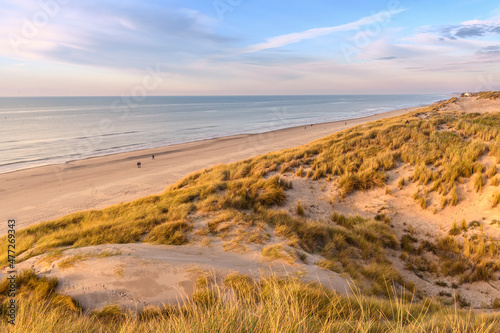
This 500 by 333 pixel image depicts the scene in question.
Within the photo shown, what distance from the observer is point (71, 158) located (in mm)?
25594

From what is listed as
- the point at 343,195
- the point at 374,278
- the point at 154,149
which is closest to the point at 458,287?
the point at 374,278

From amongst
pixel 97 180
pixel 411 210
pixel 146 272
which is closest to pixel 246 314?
pixel 146 272

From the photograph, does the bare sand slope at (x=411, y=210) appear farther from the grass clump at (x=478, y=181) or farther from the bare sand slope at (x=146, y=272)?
the bare sand slope at (x=146, y=272)

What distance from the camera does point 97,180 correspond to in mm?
19109

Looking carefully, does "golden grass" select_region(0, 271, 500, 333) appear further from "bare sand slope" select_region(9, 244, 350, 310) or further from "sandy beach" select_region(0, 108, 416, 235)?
"sandy beach" select_region(0, 108, 416, 235)

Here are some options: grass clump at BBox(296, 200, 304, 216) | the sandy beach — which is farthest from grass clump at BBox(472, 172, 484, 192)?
the sandy beach

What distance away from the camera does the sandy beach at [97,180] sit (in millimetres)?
14375

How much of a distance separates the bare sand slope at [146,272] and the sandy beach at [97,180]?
10.2 meters

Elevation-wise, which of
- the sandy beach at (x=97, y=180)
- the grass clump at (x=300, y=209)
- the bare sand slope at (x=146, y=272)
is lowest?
the sandy beach at (x=97, y=180)

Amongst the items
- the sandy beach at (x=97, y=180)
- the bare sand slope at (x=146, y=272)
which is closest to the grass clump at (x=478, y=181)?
the bare sand slope at (x=146, y=272)

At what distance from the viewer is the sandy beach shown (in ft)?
47.2

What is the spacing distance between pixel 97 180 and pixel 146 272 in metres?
17.4

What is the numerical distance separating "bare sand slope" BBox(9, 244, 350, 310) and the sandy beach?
33.6ft

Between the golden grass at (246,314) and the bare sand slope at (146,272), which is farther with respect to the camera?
the bare sand slope at (146,272)
